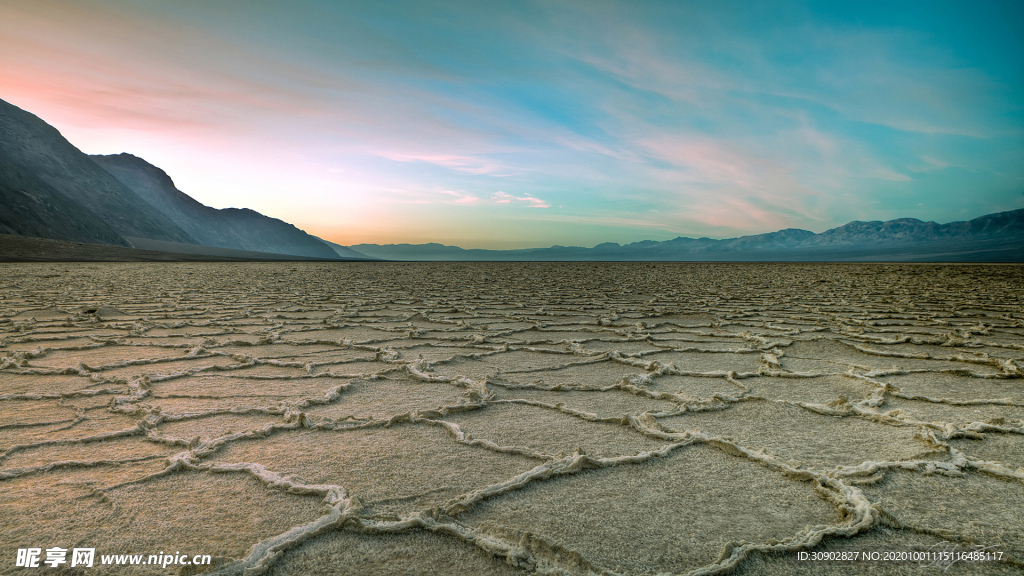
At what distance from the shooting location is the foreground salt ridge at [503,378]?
52.2 inches

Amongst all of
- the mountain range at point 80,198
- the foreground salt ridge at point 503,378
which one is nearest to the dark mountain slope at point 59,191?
the mountain range at point 80,198

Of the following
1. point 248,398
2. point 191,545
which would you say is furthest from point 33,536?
point 248,398

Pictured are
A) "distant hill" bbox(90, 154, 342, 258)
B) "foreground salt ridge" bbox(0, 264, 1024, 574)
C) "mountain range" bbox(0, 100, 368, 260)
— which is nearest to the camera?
"foreground salt ridge" bbox(0, 264, 1024, 574)

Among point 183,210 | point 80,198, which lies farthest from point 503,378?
point 183,210

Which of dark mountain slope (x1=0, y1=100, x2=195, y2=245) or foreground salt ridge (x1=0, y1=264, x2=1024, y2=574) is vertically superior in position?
dark mountain slope (x1=0, y1=100, x2=195, y2=245)

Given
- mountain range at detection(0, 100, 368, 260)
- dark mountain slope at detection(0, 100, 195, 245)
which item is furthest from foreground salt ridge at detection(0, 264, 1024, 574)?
dark mountain slope at detection(0, 100, 195, 245)

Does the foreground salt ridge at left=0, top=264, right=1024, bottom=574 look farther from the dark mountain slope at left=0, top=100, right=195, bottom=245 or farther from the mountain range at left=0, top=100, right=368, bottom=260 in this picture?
the dark mountain slope at left=0, top=100, right=195, bottom=245

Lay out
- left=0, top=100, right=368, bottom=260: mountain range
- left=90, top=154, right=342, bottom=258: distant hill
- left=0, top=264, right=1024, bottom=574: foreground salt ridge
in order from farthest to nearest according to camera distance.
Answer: left=90, top=154, right=342, bottom=258: distant hill → left=0, top=100, right=368, bottom=260: mountain range → left=0, top=264, right=1024, bottom=574: foreground salt ridge

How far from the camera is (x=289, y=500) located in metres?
1.39

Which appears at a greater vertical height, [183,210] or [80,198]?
[183,210]

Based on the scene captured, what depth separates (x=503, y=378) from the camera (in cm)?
283

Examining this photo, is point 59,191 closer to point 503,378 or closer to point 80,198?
point 80,198

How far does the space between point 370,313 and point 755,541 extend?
5.07m

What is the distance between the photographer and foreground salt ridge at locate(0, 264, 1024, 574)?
4.35 ft
